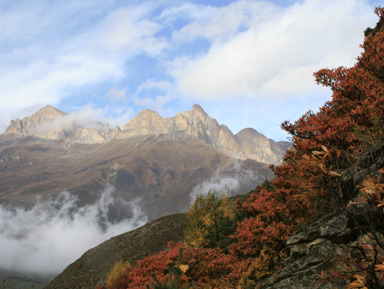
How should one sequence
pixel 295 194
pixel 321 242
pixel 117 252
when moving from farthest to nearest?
pixel 117 252 → pixel 295 194 → pixel 321 242

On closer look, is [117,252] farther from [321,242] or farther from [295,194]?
[321,242]

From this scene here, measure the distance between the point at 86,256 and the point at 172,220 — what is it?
17628mm

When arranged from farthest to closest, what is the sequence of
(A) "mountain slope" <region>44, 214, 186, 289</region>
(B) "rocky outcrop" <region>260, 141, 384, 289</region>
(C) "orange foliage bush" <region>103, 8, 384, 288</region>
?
(A) "mountain slope" <region>44, 214, 186, 289</region>
(C) "orange foliage bush" <region>103, 8, 384, 288</region>
(B) "rocky outcrop" <region>260, 141, 384, 289</region>

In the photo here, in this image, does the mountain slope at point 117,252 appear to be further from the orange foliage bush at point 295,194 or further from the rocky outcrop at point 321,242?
the rocky outcrop at point 321,242

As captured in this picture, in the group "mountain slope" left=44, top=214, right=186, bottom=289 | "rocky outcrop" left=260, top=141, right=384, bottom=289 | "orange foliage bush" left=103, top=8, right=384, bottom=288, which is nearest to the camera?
"rocky outcrop" left=260, top=141, right=384, bottom=289

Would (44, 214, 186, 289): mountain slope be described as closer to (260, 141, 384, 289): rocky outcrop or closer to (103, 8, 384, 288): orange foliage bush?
(103, 8, 384, 288): orange foliage bush

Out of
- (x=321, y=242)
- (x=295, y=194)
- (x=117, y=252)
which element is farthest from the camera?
(x=117, y=252)

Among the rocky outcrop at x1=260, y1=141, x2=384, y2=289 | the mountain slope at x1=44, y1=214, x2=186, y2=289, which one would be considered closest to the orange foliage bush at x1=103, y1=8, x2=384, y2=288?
the rocky outcrop at x1=260, y1=141, x2=384, y2=289

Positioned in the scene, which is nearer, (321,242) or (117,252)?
→ (321,242)

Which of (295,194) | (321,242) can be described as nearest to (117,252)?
(295,194)

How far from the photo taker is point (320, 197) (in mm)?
12008

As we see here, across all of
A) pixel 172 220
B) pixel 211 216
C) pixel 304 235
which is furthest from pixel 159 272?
pixel 172 220

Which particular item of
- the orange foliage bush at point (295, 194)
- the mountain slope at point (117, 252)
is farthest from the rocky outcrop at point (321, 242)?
the mountain slope at point (117, 252)

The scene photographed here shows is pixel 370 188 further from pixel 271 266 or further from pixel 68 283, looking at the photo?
pixel 68 283
